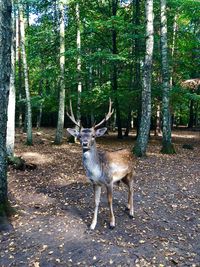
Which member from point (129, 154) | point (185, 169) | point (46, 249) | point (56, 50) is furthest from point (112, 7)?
point (46, 249)

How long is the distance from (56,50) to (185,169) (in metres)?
15.1

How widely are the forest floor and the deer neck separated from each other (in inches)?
49.3

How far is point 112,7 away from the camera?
78.8 ft

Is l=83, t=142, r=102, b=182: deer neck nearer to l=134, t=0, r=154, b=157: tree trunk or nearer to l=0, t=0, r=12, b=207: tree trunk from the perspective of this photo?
l=0, t=0, r=12, b=207: tree trunk

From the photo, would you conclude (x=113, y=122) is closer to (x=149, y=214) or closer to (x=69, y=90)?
(x=69, y=90)

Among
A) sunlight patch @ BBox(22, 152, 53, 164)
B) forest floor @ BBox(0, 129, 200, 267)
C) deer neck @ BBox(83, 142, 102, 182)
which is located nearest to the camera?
forest floor @ BBox(0, 129, 200, 267)

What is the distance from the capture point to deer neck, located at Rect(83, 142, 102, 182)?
793cm

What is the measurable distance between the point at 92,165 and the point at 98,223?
5.00 feet

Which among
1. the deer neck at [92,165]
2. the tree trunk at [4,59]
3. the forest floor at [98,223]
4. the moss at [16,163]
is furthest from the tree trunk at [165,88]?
the tree trunk at [4,59]

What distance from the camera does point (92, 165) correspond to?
800 cm

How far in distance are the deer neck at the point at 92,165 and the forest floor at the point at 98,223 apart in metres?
1.25

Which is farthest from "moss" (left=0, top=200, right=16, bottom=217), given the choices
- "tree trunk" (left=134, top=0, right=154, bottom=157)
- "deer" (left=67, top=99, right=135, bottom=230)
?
"tree trunk" (left=134, top=0, right=154, bottom=157)

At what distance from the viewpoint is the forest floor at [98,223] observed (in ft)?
22.8

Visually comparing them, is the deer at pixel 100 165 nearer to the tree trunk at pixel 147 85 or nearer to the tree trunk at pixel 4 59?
the tree trunk at pixel 4 59
